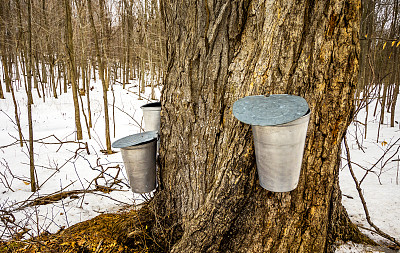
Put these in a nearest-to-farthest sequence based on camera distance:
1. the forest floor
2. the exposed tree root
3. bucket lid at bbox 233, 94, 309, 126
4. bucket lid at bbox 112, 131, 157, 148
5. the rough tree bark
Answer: bucket lid at bbox 233, 94, 309, 126
the rough tree bark
bucket lid at bbox 112, 131, 157, 148
the exposed tree root
the forest floor

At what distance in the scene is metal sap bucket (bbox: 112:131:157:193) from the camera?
58.0 inches

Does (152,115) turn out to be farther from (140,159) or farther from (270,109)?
(270,109)

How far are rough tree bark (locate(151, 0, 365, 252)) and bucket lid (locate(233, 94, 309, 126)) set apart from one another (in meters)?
0.20

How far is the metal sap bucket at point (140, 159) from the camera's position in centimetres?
147

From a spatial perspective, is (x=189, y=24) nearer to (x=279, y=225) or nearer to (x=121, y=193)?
(x=279, y=225)

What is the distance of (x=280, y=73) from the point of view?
120 centimetres

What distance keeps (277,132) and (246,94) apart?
379 millimetres

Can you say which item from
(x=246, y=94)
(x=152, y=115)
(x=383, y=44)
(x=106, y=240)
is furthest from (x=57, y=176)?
(x=383, y=44)

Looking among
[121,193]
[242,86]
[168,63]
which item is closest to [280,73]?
[242,86]

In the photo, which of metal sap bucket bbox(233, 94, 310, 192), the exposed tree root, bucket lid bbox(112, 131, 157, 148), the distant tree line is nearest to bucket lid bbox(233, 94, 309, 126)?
metal sap bucket bbox(233, 94, 310, 192)

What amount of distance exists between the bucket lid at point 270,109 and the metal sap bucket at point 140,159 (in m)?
0.75

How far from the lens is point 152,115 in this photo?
1.72 m

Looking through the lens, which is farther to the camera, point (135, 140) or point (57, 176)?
point (57, 176)

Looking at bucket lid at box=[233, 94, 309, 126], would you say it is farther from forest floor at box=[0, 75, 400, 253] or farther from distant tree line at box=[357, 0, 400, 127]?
distant tree line at box=[357, 0, 400, 127]
